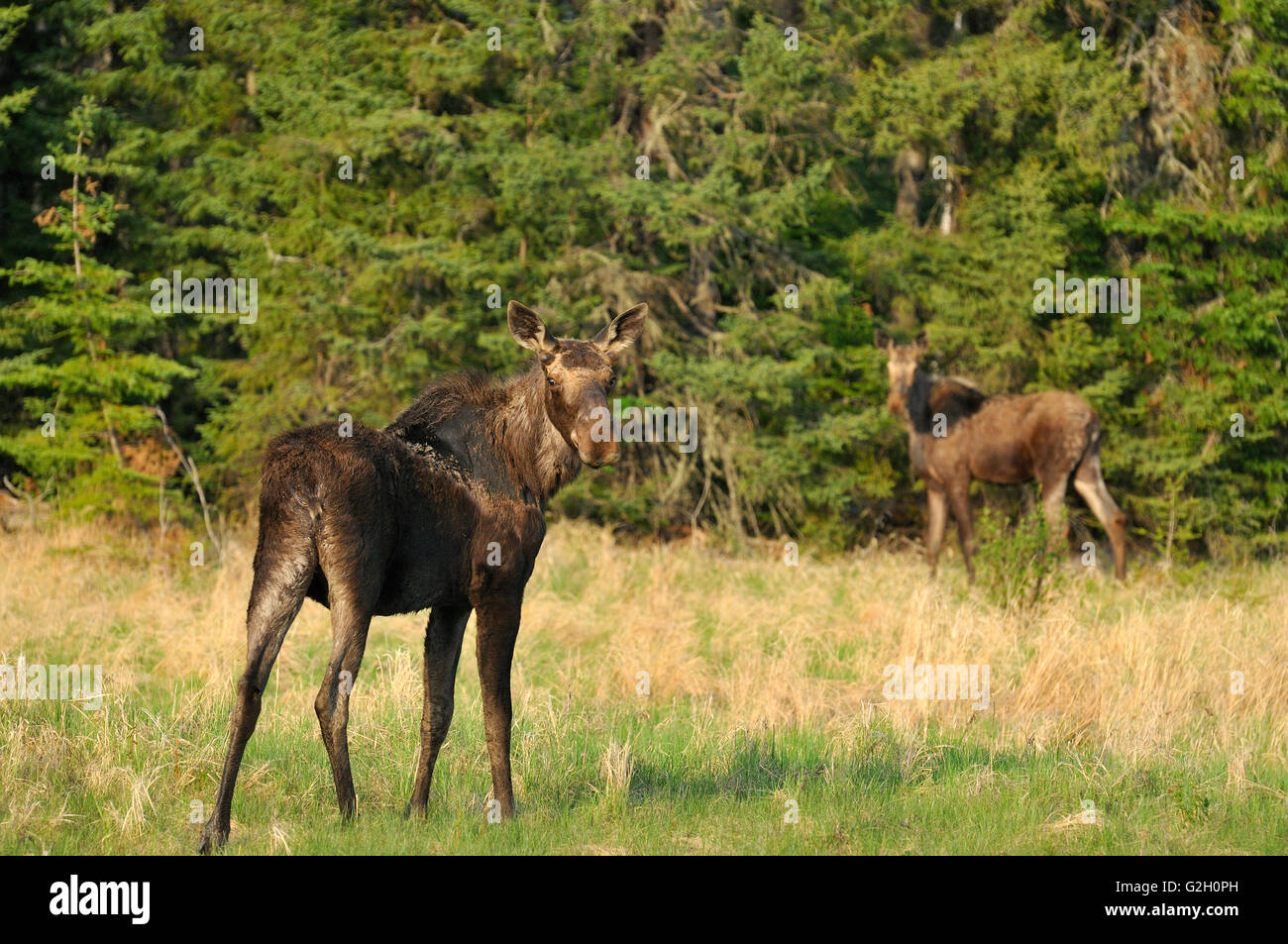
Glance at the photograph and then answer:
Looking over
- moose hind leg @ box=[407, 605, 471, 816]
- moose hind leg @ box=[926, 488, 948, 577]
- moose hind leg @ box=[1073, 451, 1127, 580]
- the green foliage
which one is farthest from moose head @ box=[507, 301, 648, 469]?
moose hind leg @ box=[1073, 451, 1127, 580]

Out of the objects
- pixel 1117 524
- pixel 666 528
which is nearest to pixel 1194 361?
pixel 1117 524

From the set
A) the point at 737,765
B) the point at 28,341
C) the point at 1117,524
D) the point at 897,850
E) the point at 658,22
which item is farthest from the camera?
the point at 658,22

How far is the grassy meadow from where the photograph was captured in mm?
6785

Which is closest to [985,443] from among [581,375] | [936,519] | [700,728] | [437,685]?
[936,519]

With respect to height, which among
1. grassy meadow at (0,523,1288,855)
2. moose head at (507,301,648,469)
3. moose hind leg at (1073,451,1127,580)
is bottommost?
grassy meadow at (0,523,1288,855)

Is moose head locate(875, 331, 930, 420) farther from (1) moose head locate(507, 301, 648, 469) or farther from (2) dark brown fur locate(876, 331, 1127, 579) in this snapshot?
(1) moose head locate(507, 301, 648, 469)

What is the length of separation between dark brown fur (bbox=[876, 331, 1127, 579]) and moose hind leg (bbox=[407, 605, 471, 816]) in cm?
1045

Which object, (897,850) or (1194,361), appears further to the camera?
(1194,361)

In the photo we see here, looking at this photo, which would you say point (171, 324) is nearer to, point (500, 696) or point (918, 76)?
point (918, 76)

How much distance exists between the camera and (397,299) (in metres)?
18.4

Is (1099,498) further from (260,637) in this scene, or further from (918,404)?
(260,637)

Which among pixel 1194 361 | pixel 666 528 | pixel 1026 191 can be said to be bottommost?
pixel 666 528

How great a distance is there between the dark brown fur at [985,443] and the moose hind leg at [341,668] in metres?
11.3

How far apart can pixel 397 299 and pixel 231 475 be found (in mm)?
3699
